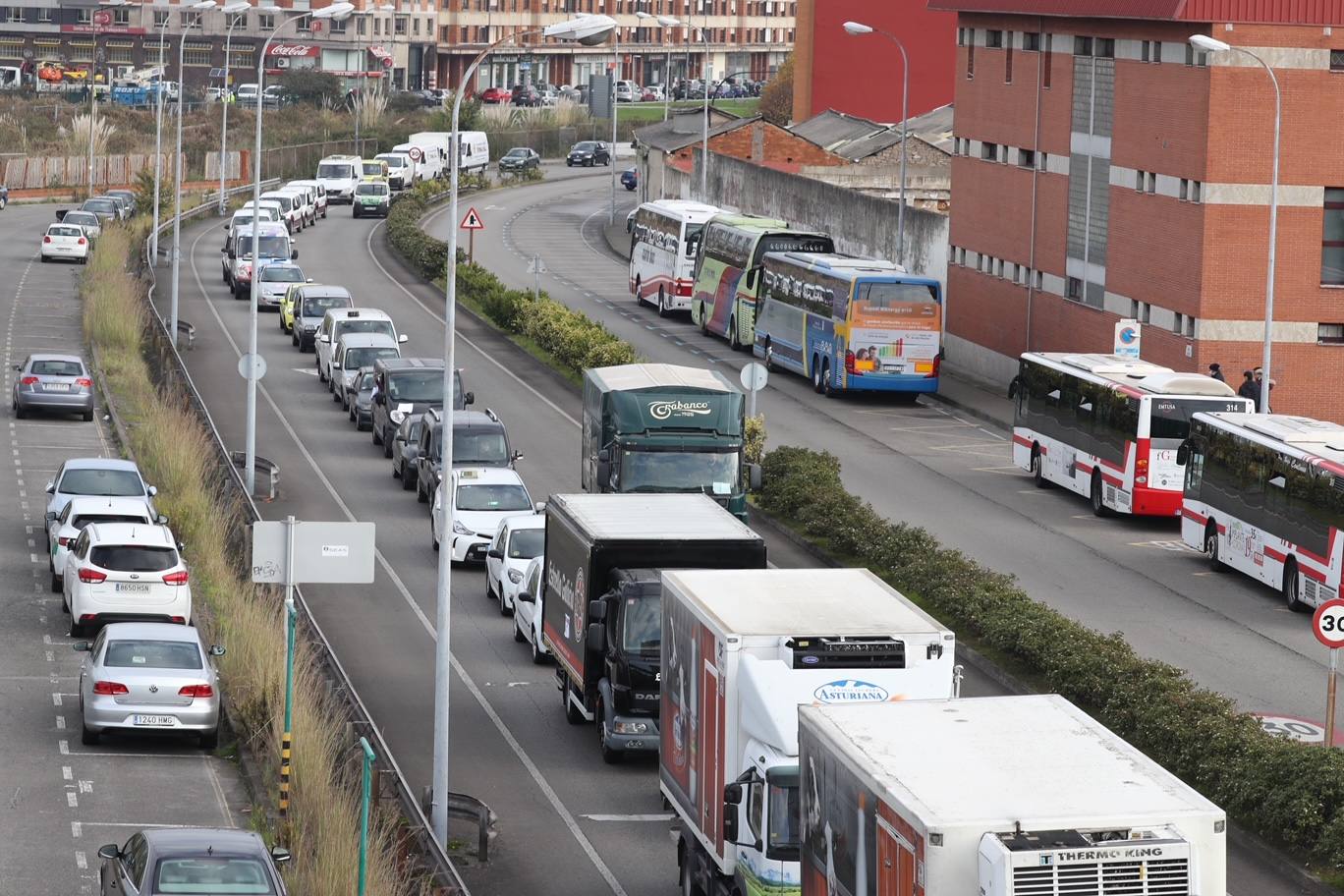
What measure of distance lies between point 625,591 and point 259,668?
445cm

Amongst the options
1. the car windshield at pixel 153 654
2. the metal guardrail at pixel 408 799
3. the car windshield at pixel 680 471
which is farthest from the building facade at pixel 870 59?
the car windshield at pixel 153 654

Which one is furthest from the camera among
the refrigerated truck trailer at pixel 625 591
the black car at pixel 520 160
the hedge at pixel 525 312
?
the black car at pixel 520 160

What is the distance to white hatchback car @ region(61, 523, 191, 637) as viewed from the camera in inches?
1143

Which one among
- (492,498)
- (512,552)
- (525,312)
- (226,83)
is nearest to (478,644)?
(512,552)

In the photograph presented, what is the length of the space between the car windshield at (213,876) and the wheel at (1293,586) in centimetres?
1905

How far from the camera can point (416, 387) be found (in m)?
43.7

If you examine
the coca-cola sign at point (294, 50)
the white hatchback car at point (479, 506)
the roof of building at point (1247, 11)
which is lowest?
the white hatchback car at point (479, 506)

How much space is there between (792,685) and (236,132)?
112848 millimetres

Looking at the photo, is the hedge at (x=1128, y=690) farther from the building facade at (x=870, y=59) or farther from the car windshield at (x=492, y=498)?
the building facade at (x=870, y=59)

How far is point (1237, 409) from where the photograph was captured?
3734cm

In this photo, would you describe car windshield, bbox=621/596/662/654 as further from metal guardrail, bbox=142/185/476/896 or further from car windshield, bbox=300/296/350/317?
car windshield, bbox=300/296/350/317

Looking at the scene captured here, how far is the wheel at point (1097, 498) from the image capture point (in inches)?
→ 1553

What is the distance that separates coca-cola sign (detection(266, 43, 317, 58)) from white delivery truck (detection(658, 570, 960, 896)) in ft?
461

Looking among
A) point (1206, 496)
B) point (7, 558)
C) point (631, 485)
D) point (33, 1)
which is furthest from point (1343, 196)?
point (33, 1)
